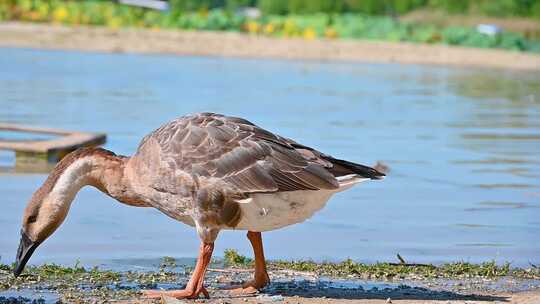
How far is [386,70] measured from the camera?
36875 mm

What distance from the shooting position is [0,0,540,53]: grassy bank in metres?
44.2

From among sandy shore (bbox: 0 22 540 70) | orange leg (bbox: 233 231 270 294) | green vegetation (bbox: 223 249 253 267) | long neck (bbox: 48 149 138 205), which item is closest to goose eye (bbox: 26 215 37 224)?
long neck (bbox: 48 149 138 205)

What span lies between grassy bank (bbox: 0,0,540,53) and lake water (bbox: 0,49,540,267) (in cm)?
577

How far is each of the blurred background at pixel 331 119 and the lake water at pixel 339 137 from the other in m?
0.04

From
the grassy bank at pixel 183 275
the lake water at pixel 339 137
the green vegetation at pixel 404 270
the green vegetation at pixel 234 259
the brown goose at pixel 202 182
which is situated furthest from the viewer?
the lake water at pixel 339 137

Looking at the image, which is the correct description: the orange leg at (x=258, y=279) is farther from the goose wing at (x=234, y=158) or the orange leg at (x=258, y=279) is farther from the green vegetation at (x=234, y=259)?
the green vegetation at (x=234, y=259)

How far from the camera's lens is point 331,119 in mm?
21281

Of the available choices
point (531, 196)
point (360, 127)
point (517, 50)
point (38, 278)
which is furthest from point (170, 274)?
point (517, 50)

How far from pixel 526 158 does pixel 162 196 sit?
10.1 meters

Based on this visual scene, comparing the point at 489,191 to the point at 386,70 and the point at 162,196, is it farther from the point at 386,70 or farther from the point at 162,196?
the point at 386,70

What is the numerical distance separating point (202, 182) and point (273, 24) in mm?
40211

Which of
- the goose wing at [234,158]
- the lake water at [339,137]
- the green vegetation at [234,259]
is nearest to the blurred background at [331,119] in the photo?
the lake water at [339,137]

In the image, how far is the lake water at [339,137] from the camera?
33.3 ft

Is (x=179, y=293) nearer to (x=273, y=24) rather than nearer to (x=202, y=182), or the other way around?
(x=202, y=182)
